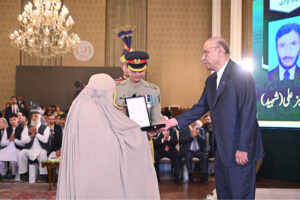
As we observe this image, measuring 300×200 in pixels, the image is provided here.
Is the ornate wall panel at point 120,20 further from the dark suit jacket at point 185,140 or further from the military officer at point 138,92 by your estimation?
the military officer at point 138,92

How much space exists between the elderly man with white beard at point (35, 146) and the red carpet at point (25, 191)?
14.2 inches

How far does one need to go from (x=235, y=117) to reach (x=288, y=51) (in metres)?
4.44

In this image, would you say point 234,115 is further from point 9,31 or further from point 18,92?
point 9,31

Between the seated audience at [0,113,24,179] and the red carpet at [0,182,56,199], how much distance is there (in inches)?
18.7

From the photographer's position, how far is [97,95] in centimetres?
277

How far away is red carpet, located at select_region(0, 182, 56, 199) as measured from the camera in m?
6.07

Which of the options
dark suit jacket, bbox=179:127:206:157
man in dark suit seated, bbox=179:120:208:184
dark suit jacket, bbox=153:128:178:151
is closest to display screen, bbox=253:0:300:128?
man in dark suit seated, bbox=179:120:208:184

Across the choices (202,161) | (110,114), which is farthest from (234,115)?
(202,161)

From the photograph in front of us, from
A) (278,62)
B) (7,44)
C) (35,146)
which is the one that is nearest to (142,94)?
(278,62)

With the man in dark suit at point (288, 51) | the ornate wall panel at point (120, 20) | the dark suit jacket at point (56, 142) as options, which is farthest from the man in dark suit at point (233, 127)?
the ornate wall panel at point (120, 20)

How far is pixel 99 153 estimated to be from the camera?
8.71ft

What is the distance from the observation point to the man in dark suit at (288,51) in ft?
22.4

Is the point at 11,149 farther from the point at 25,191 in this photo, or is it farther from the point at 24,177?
the point at 25,191

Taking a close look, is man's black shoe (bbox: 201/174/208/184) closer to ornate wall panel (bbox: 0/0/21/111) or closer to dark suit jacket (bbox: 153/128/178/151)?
dark suit jacket (bbox: 153/128/178/151)
